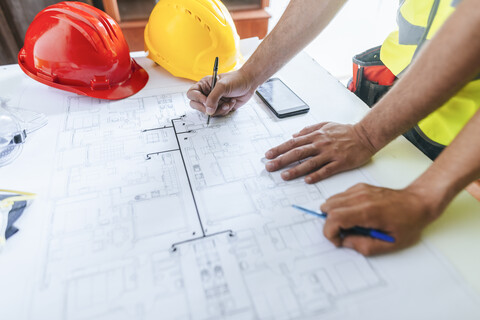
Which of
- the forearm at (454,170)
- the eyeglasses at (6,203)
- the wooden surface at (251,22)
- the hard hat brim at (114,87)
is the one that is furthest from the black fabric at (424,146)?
the wooden surface at (251,22)

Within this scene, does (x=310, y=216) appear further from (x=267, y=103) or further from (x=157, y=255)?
(x=267, y=103)

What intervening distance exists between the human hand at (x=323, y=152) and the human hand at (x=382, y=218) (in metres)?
0.15

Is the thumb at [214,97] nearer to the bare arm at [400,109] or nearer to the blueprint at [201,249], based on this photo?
the blueprint at [201,249]

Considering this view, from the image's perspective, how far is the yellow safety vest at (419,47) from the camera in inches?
33.8

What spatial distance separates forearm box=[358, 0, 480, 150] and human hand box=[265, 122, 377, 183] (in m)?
0.04

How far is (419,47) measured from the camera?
0.95 meters

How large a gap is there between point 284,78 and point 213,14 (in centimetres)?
33

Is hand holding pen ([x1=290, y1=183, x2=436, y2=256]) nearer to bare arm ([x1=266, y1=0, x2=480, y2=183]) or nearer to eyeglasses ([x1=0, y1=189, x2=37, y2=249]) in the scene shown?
bare arm ([x1=266, y1=0, x2=480, y2=183])

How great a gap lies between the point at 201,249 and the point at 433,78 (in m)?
0.60

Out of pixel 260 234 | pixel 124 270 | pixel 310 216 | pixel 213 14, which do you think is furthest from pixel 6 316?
pixel 213 14

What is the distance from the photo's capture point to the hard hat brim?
1051 millimetres

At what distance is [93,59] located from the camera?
102cm

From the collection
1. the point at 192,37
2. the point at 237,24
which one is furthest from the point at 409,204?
the point at 237,24

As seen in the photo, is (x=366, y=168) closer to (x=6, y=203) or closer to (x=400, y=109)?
(x=400, y=109)
